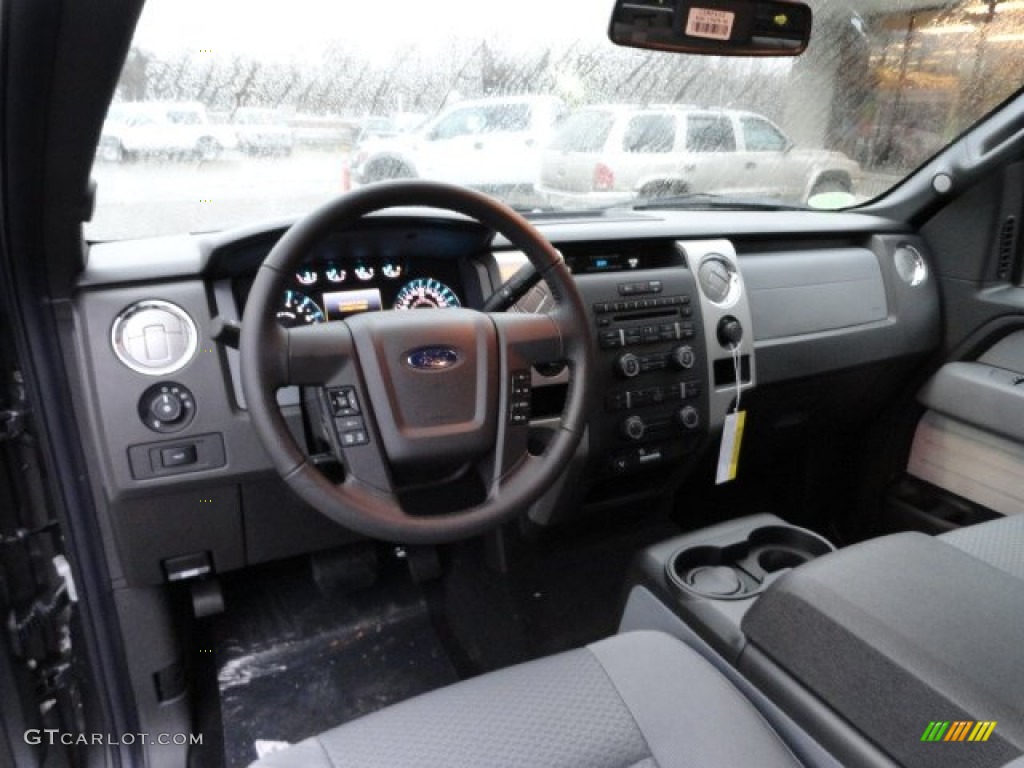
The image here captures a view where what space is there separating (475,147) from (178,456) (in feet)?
3.07

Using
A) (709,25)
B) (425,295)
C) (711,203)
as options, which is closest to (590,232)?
(425,295)

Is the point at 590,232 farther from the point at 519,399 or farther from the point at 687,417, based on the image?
the point at 519,399

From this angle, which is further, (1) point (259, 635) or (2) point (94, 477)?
(1) point (259, 635)

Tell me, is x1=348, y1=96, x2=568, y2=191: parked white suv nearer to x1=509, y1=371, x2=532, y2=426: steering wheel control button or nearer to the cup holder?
x1=509, y1=371, x2=532, y2=426: steering wheel control button

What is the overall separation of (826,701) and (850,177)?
1888 millimetres

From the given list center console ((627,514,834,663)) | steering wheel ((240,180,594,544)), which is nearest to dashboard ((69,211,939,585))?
steering wheel ((240,180,594,544))

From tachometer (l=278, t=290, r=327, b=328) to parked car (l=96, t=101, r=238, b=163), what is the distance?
327 mm

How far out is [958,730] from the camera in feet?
3.05

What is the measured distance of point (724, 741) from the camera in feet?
3.25

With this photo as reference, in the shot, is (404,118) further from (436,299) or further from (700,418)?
(700,418)

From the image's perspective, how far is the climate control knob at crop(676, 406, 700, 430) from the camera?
1812 mm

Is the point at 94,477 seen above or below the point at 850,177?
below

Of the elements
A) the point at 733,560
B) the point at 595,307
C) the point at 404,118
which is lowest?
the point at 733,560

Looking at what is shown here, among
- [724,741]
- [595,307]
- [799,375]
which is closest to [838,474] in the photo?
[799,375]
